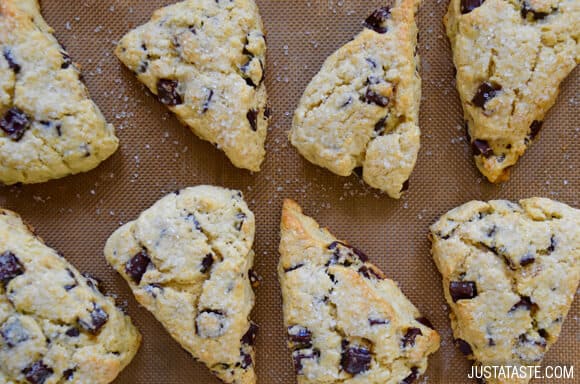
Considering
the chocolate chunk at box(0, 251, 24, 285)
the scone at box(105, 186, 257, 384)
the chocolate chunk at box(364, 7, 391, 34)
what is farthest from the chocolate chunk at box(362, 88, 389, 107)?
the chocolate chunk at box(0, 251, 24, 285)

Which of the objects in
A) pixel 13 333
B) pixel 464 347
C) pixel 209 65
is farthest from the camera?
pixel 464 347

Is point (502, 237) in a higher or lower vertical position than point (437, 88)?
lower

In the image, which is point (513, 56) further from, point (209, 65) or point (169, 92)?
point (169, 92)

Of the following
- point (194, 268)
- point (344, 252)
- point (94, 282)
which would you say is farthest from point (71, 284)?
point (344, 252)

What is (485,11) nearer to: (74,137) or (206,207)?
(206,207)

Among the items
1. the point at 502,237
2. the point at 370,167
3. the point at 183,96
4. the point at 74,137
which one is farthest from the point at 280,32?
the point at 502,237
